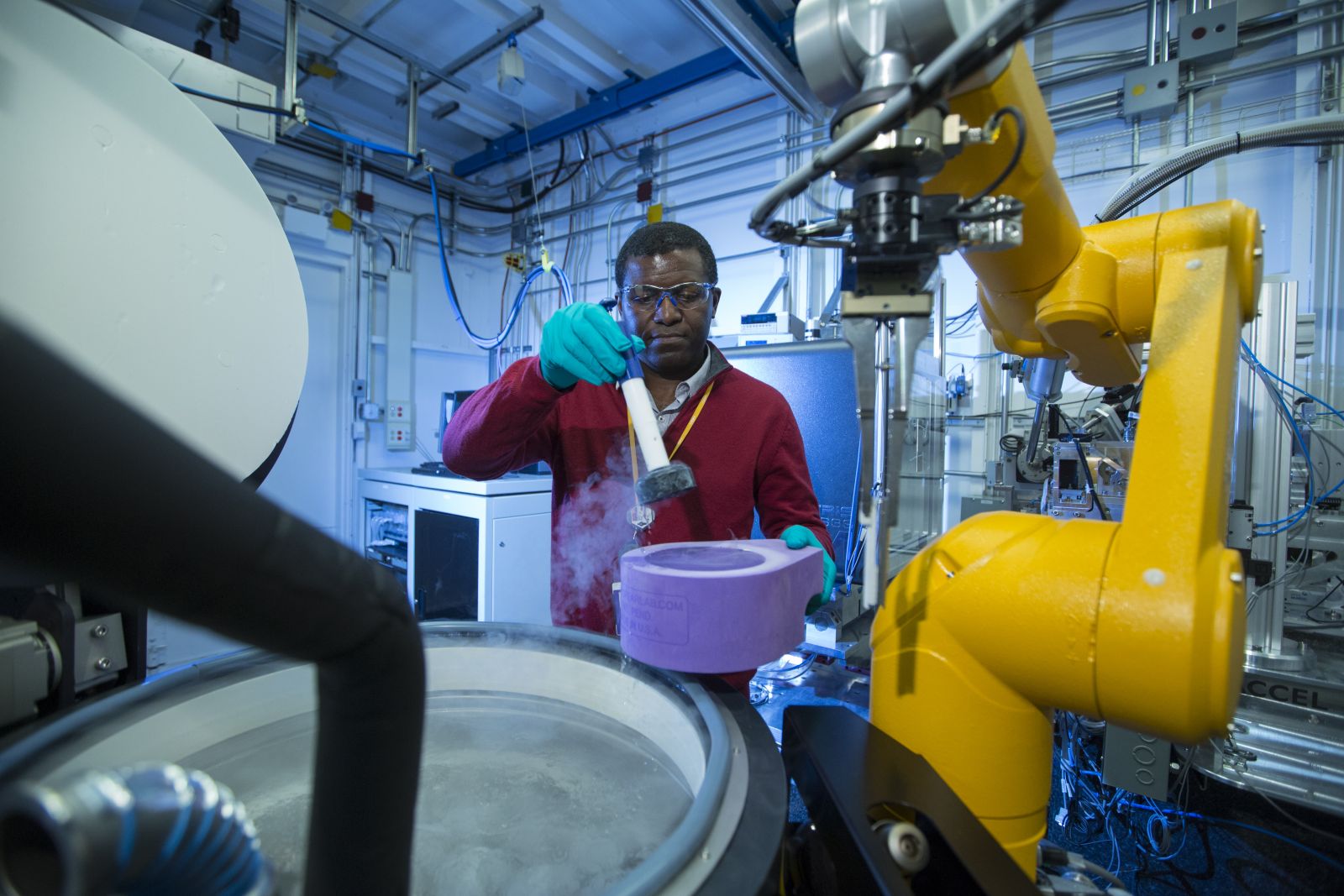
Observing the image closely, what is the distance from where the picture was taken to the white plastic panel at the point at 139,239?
0.56 m

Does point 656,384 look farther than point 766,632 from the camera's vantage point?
Yes

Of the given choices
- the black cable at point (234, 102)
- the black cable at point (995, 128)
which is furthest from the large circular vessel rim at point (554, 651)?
the black cable at point (234, 102)

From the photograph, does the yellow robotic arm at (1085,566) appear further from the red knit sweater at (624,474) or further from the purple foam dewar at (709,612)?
the red knit sweater at (624,474)

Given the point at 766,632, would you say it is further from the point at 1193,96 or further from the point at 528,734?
the point at 1193,96

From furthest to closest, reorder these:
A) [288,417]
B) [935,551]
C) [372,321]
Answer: [372,321] → [288,417] → [935,551]

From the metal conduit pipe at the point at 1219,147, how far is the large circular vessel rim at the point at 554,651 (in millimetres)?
1037

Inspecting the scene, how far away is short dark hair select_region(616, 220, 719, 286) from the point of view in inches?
50.1

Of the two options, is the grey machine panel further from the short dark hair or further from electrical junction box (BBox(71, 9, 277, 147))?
electrical junction box (BBox(71, 9, 277, 147))

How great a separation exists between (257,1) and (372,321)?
5.10 ft

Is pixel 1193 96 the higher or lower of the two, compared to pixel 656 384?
higher

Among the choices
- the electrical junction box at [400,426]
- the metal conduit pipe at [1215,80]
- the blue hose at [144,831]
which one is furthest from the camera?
the electrical junction box at [400,426]

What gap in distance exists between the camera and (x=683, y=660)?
2.01 ft

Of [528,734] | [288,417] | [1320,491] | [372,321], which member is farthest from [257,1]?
[1320,491]

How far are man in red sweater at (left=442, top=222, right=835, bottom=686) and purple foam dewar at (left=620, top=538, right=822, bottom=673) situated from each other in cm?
53
